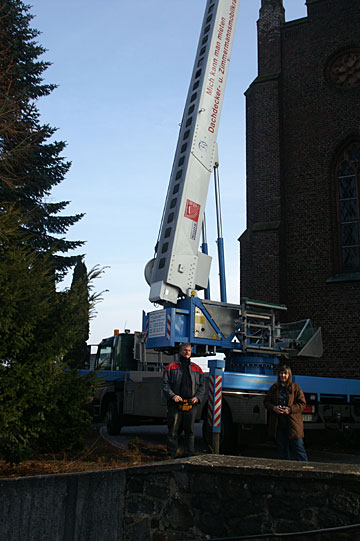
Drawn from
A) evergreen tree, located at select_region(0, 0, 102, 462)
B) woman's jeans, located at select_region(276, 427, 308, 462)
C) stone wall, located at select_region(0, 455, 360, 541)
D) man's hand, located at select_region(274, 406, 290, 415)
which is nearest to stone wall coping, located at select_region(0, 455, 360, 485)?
stone wall, located at select_region(0, 455, 360, 541)

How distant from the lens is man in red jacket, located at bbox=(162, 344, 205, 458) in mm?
7250

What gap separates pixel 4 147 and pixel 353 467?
14.3 metres

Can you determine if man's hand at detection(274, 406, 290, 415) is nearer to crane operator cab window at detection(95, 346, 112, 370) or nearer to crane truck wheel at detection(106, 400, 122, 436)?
crane truck wheel at detection(106, 400, 122, 436)

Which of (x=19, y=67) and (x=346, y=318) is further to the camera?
(x=19, y=67)

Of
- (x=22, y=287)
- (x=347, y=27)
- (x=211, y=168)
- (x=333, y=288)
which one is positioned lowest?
(x=22, y=287)

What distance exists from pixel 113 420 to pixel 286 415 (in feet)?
22.4

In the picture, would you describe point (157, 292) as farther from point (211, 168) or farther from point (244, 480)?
point (244, 480)

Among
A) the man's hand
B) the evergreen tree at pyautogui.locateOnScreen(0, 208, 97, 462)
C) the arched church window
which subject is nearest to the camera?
the evergreen tree at pyautogui.locateOnScreen(0, 208, 97, 462)

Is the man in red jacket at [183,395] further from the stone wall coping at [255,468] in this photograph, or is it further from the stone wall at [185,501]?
the stone wall coping at [255,468]

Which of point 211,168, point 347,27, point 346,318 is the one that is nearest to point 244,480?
point 211,168

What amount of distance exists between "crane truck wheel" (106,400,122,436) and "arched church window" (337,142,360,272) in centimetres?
826

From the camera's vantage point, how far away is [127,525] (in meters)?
4.50

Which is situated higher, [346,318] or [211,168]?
[211,168]

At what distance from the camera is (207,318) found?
10.3 m
